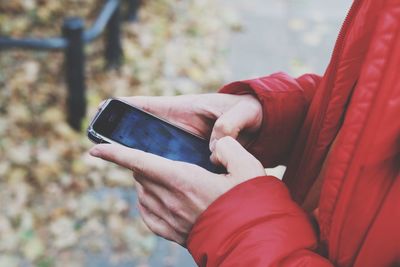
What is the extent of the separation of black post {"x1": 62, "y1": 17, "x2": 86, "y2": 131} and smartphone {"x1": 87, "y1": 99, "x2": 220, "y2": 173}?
2214 mm

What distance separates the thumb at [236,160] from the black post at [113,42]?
3333 mm

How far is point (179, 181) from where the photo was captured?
116 cm

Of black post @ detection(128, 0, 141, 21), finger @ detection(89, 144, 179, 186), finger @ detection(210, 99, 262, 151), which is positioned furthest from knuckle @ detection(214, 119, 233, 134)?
black post @ detection(128, 0, 141, 21)

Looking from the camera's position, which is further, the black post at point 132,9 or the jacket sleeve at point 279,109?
the black post at point 132,9

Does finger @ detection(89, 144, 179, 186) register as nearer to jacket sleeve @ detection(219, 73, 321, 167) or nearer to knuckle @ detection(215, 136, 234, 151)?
knuckle @ detection(215, 136, 234, 151)

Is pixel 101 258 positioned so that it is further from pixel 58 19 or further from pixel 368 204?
pixel 58 19

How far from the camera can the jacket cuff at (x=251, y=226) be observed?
1.03 metres

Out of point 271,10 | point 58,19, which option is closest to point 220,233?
point 58,19

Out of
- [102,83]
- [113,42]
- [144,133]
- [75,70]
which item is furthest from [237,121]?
[113,42]

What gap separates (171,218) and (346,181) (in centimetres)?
43

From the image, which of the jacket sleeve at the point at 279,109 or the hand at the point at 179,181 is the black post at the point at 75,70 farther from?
the hand at the point at 179,181

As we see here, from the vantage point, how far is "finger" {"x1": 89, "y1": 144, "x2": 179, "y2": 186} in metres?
1.18

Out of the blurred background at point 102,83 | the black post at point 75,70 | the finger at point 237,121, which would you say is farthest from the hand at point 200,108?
the black post at point 75,70

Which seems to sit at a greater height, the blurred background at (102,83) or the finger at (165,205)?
the finger at (165,205)
